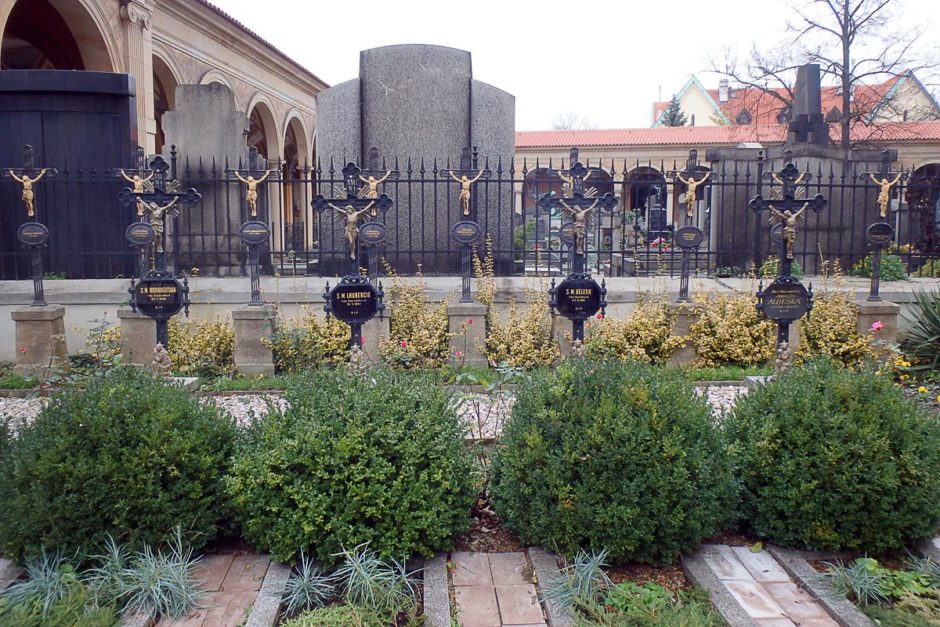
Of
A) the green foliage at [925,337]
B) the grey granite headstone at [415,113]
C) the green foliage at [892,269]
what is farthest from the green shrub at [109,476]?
the green foliage at [892,269]

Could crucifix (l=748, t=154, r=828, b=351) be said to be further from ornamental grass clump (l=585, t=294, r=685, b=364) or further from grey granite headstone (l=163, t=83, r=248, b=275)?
grey granite headstone (l=163, t=83, r=248, b=275)

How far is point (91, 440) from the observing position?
3873 millimetres

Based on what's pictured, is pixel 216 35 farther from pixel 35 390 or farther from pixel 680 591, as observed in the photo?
pixel 680 591

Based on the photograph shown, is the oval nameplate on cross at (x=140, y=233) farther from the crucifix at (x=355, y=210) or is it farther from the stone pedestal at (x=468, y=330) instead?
the stone pedestal at (x=468, y=330)

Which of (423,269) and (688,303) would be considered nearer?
(688,303)

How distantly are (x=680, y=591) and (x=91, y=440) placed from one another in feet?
9.98

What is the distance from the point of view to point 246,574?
12.8 ft

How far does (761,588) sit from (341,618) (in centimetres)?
204

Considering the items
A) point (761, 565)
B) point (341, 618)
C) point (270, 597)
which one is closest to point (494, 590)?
point (341, 618)

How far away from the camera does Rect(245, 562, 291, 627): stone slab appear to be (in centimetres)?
342

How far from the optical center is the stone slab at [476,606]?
343 cm

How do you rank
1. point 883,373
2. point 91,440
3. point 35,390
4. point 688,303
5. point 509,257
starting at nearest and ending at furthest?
point 91,440 → point 883,373 → point 35,390 → point 688,303 → point 509,257

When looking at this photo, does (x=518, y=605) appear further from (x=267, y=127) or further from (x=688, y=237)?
(x=267, y=127)

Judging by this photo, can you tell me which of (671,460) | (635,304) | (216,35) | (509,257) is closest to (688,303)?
(635,304)
